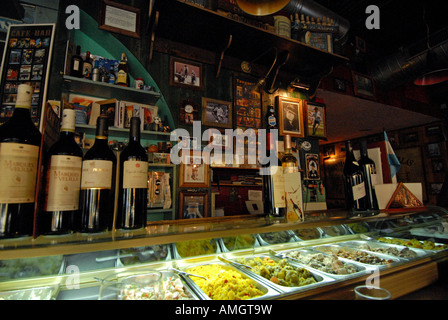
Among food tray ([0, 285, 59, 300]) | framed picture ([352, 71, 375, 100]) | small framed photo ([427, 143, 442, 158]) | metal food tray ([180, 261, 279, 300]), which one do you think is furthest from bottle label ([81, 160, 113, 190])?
small framed photo ([427, 143, 442, 158])

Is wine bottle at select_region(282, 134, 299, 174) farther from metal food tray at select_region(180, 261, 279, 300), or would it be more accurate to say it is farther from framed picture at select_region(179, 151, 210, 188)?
framed picture at select_region(179, 151, 210, 188)

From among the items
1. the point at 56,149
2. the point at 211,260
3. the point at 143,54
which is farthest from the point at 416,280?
the point at 143,54

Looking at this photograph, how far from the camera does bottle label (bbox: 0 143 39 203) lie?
66 cm

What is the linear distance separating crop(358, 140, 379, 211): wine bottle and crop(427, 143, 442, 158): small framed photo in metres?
6.27

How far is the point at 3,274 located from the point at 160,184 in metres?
1.93

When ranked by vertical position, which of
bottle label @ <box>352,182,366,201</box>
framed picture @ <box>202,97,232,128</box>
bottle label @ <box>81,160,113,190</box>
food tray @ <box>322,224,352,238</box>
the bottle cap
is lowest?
food tray @ <box>322,224,352,238</box>

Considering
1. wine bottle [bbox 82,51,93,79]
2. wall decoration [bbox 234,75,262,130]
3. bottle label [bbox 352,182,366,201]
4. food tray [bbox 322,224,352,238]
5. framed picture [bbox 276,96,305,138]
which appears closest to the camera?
food tray [bbox 322,224,352,238]

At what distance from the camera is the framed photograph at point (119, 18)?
2.49m

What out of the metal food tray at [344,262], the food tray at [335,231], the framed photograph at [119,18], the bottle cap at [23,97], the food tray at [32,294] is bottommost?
the metal food tray at [344,262]

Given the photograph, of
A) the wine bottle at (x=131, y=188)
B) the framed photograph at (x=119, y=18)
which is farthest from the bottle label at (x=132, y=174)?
the framed photograph at (x=119, y=18)

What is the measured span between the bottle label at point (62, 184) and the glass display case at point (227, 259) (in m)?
0.11

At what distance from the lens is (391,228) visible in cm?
167

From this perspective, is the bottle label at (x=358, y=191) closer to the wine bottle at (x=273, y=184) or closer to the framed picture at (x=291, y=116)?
the wine bottle at (x=273, y=184)

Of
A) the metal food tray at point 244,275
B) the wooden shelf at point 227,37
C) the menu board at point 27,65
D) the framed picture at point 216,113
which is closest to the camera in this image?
the metal food tray at point 244,275
